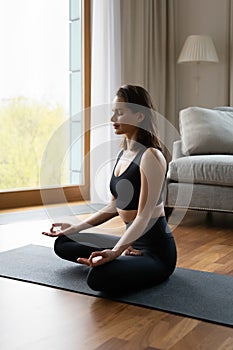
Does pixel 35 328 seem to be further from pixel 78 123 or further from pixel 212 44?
pixel 212 44

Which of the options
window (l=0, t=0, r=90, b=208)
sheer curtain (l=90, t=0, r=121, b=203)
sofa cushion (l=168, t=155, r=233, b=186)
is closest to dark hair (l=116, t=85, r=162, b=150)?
sofa cushion (l=168, t=155, r=233, b=186)

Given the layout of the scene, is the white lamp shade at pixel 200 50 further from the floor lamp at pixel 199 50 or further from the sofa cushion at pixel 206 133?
the sofa cushion at pixel 206 133

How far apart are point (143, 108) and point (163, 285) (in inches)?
27.9

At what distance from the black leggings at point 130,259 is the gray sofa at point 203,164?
131cm

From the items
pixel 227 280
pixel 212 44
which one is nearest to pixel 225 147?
pixel 212 44

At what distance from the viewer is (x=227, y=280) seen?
232 cm

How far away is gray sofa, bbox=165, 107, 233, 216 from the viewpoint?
11.6 ft

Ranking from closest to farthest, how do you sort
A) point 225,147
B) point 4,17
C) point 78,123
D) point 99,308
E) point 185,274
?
1. point 99,308
2. point 185,274
3. point 225,147
4. point 4,17
5. point 78,123

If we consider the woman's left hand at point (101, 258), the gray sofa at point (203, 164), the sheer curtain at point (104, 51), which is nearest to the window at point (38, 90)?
the sheer curtain at point (104, 51)

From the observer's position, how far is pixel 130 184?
2.24 m

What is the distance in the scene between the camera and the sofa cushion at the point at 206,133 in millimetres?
3928

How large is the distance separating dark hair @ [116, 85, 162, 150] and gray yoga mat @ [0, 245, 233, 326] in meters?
0.57

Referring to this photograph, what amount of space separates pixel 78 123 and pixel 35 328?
3362mm

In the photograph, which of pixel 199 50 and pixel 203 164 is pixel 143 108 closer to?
pixel 203 164
